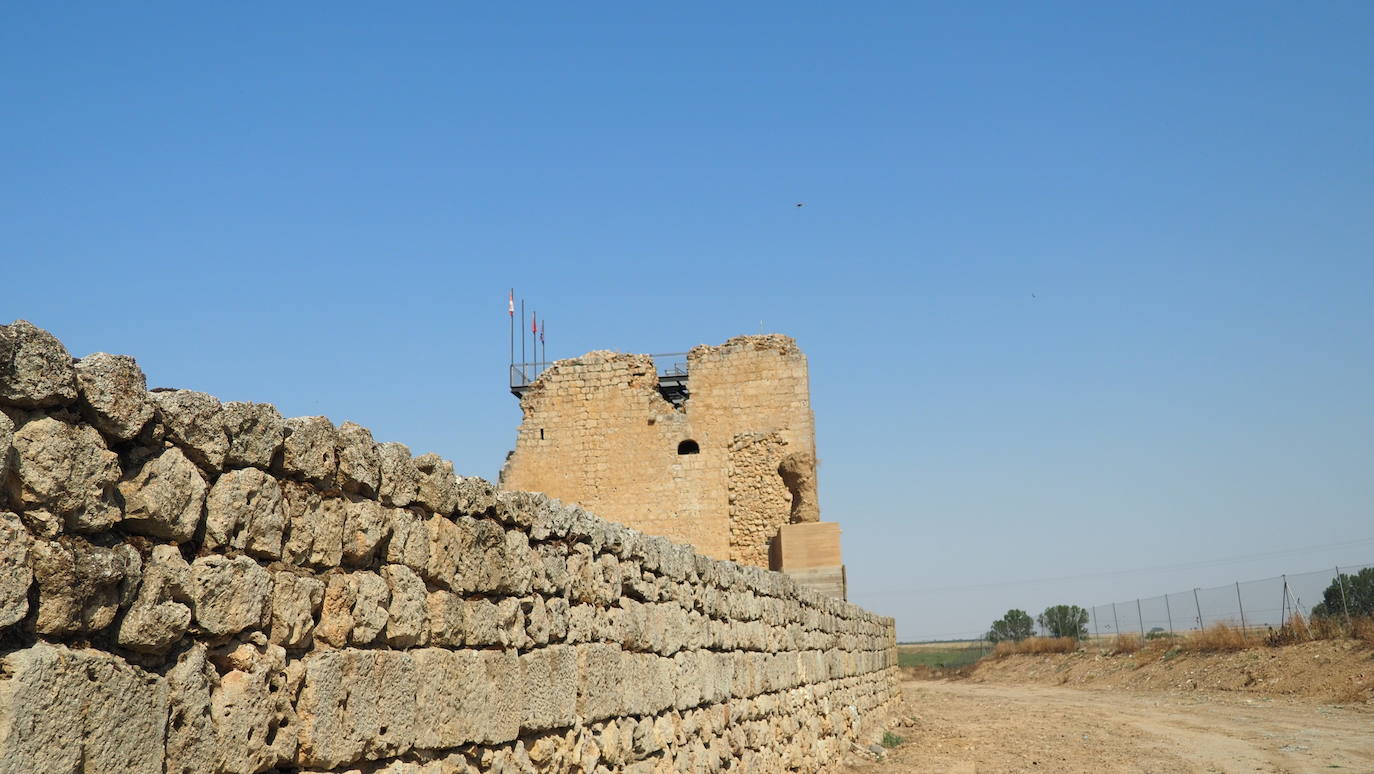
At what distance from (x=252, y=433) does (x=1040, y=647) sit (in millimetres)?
36400

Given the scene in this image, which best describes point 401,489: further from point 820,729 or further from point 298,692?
point 820,729

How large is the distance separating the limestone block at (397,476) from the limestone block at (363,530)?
78 millimetres

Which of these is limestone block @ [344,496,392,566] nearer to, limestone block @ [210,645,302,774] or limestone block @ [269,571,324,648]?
limestone block @ [269,571,324,648]

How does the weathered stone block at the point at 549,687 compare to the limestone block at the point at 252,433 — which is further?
the weathered stone block at the point at 549,687

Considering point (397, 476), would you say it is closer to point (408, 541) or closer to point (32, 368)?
point (408, 541)

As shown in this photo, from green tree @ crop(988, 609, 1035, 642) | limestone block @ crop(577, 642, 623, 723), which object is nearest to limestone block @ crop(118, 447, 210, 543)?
limestone block @ crop(577, 642, 623, 723)

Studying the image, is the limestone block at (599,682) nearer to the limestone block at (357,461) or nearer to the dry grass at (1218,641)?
the limestone block at (357,461)

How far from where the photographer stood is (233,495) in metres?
2.88

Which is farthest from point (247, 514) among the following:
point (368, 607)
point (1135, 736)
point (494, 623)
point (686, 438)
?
point (686, 438)

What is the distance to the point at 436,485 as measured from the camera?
12.9ft

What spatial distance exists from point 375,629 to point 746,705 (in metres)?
4.67

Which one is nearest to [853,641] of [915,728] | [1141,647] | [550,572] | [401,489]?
[915,728]

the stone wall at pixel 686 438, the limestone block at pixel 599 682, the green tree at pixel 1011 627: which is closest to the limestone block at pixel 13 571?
the limestone block at pixel 599 682

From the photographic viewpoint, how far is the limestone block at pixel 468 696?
3699mm
